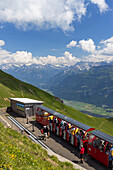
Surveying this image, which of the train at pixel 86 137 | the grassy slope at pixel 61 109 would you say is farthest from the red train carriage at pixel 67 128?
the grassy slope at pixel 61 109

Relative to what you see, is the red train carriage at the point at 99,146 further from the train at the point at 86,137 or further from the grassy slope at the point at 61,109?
the grassy slope at the point at 61,109

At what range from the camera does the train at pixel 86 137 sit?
15.1 metres

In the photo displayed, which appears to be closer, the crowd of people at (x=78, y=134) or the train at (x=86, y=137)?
the crowd of people at (x=78, y=134)

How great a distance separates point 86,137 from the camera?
17359mm

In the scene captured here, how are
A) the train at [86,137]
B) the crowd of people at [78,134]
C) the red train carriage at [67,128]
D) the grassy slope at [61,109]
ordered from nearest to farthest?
the crowd of people at [78,134] → the train at [86,137] → the red train carriage at [67,128] → the grassy slope at [61,109]

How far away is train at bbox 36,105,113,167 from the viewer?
49.5 ft

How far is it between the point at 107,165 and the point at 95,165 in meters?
1.40

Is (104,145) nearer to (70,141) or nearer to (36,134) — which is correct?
(70,141)

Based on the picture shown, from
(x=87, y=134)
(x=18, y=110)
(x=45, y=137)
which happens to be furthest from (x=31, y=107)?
(x=87, y=134)

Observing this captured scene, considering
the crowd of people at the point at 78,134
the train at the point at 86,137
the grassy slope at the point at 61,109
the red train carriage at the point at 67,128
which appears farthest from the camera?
the grassy slope at the point at 61,109

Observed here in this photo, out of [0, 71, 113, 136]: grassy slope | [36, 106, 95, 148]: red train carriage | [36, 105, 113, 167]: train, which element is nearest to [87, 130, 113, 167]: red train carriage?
[36, 105, 113, 167]: train

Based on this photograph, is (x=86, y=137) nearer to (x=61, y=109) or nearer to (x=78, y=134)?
(x=78, y=134)

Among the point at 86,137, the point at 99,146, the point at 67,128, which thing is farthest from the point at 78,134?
the point at 99,146

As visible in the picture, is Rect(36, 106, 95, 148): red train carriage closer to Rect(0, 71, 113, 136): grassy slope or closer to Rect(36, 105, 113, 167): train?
Rect(36, 105, 113, 167): train
